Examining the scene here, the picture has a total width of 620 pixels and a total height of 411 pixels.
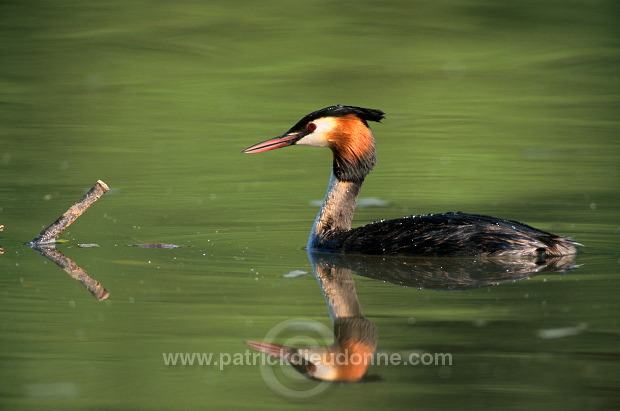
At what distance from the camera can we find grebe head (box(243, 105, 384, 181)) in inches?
372

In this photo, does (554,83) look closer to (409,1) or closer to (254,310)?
(409,1)

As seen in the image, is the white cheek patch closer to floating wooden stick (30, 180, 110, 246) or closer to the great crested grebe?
the great crested grebe

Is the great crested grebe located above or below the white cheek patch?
below

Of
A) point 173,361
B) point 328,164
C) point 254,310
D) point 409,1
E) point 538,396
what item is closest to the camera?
point 538,396

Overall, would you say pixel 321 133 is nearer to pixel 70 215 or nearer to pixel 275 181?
pixel 70 215

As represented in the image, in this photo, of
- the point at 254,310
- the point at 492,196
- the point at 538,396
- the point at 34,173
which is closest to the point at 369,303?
the point at 254,310

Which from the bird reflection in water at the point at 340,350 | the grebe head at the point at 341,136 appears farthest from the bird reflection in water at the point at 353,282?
the grebe head at the point at 341,136

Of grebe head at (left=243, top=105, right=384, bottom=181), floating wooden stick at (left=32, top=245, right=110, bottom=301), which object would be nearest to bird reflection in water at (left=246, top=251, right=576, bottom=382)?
grebe head at (left=243, top=105, right=384, bottom=181)

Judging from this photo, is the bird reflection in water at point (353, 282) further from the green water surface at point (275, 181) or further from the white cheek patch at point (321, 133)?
the white cheek patch at point (321, 133)

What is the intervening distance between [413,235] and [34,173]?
18.1 feet

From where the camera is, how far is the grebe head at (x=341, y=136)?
9445 millimetres

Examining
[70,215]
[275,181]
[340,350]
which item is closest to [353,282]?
[340,350]

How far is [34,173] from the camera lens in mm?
12828

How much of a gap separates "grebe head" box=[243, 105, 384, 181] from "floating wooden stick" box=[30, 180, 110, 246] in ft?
4.11
